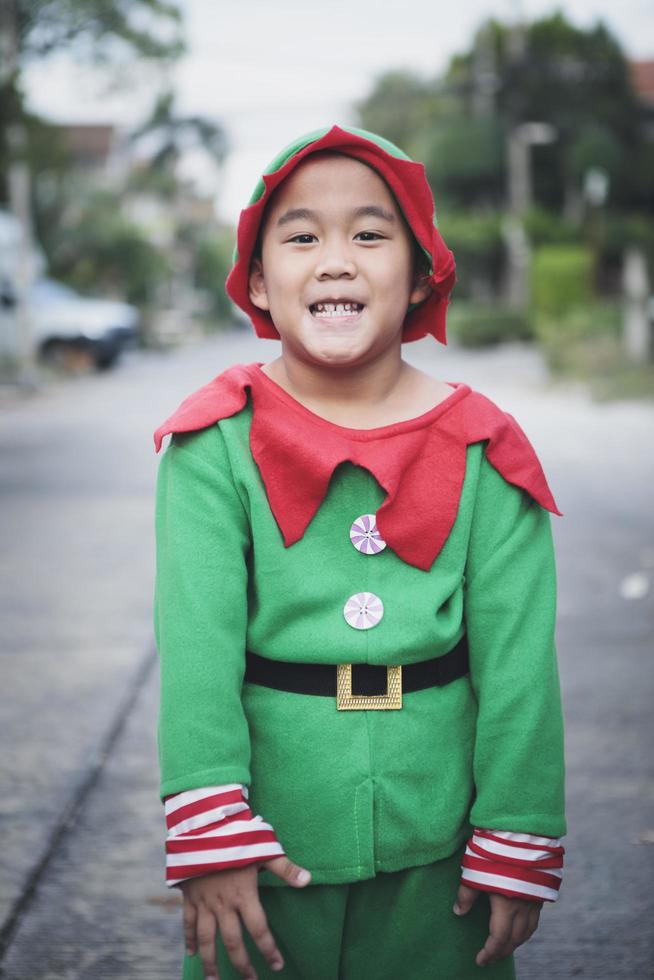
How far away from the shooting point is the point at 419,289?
1.73 metres

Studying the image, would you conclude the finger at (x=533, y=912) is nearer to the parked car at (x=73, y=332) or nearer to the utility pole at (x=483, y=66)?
the parked car at (x=73, y=332)

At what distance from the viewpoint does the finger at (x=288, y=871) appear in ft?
4.91

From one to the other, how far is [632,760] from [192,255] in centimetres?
4675

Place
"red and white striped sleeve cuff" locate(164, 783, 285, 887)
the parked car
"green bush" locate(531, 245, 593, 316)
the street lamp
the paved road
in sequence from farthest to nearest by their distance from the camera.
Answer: the street lamp
"green bush" locate(531, 245, 593, 316)
the parked car
the paved road
"red and white striped sleeve cuff" locate(164, 783, 285, 887)

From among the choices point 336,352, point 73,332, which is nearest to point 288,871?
point 336,352

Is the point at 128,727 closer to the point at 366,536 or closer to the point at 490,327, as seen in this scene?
the point at 366,536

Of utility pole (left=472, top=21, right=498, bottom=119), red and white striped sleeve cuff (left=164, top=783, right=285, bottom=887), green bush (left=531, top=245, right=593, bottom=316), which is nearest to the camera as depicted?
red and white striped sleeve cuff (left=164, top=783, right=285, bottom=887)

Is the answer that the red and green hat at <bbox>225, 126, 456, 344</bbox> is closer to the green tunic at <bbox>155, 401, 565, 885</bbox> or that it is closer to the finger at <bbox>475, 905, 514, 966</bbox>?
the green tunic at <bbox>155, 401, 565, 885</bbox>

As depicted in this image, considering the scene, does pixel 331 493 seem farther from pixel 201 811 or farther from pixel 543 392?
pixel 543 392

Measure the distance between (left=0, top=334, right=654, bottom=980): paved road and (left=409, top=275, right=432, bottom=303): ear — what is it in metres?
1.46

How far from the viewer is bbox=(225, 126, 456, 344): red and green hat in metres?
1.56

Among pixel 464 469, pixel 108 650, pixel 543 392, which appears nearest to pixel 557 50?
pixel 543 392

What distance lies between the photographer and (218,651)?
5.08ft

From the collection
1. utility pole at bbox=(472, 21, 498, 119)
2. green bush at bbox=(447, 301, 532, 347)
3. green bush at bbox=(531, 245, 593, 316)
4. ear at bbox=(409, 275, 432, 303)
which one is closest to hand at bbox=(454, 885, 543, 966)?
ear at bbox=(409, 275, 432, 303)
